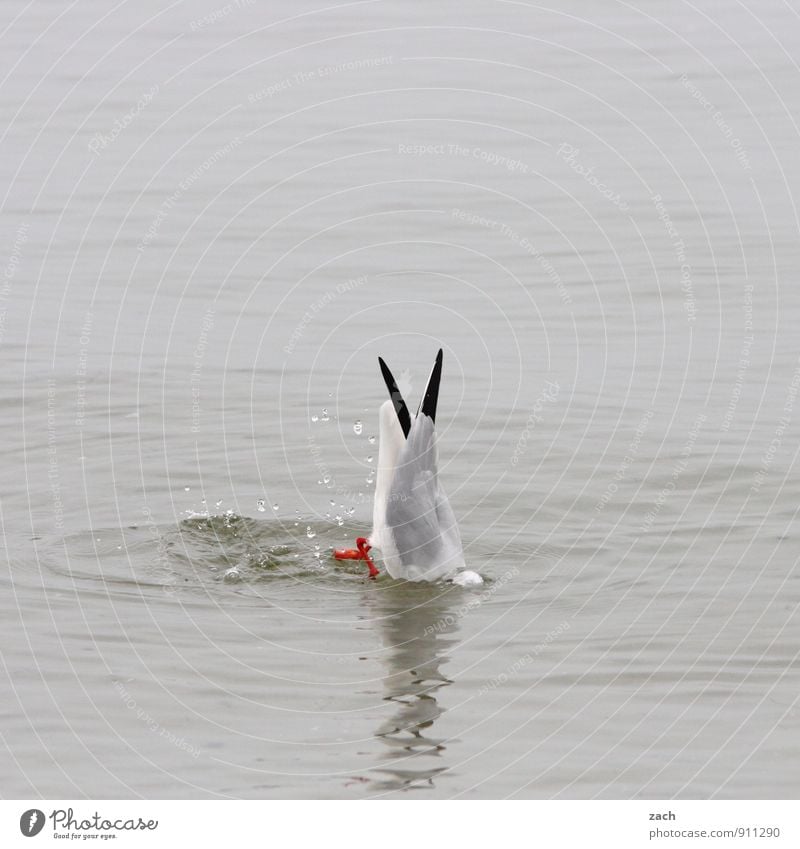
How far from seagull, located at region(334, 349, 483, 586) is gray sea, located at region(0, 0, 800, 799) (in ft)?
0.52

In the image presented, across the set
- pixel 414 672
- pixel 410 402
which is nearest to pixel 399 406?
pixel 410 402

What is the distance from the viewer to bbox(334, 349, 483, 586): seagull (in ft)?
30.5

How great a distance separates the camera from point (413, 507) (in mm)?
9430

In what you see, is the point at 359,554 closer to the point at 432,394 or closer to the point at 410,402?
the point at 432,394

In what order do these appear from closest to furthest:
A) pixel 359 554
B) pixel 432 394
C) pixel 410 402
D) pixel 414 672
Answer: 1. pixel 414 672
2. pixel 432 394
3. pixel 359 554
4. pixel 410 402

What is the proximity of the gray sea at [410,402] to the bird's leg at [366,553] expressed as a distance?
2.8 inches

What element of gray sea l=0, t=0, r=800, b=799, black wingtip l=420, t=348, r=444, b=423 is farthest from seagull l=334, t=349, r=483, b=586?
gray sea l=0, t=0, r=800, b=799

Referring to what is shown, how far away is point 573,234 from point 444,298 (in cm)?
209

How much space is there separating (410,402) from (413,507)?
1764 mm

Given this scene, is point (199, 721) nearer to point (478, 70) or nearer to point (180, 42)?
point (478, 70)

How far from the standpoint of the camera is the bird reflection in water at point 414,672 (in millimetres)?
6824

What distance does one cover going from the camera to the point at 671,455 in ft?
35.3
